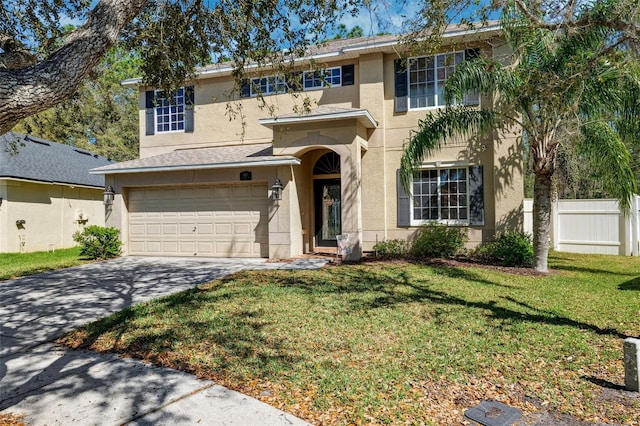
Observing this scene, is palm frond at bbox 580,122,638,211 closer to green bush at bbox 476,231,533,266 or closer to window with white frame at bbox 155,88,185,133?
green bush at bbox 476,231,533,266

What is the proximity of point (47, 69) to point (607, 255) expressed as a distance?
49.4 feet

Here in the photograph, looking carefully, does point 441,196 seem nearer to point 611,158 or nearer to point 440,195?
point 440,195

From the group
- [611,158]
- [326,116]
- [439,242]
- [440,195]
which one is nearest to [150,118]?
[326,116]

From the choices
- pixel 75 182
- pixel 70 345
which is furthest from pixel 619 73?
pixel 75 182

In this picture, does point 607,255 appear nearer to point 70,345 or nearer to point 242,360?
point 242,360

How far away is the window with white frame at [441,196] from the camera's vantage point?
42.3 ft

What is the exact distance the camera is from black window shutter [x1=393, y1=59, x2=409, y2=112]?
43.5 ft

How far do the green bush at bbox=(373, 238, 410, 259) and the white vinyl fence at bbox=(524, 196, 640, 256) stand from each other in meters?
4.00

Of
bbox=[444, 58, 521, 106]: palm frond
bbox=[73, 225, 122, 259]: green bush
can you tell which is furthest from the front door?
bbox=[73, 225, 122, 259]: green bush

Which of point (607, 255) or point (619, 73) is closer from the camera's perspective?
point (619, 73)

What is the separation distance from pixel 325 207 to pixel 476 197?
4918 mm

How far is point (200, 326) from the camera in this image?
5.86 metres

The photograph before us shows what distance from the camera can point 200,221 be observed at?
13781 mm

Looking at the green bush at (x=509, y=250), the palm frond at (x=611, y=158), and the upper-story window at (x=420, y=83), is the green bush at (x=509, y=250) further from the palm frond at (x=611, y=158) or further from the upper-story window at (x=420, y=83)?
the upper-story window at (x=420, y=83)
